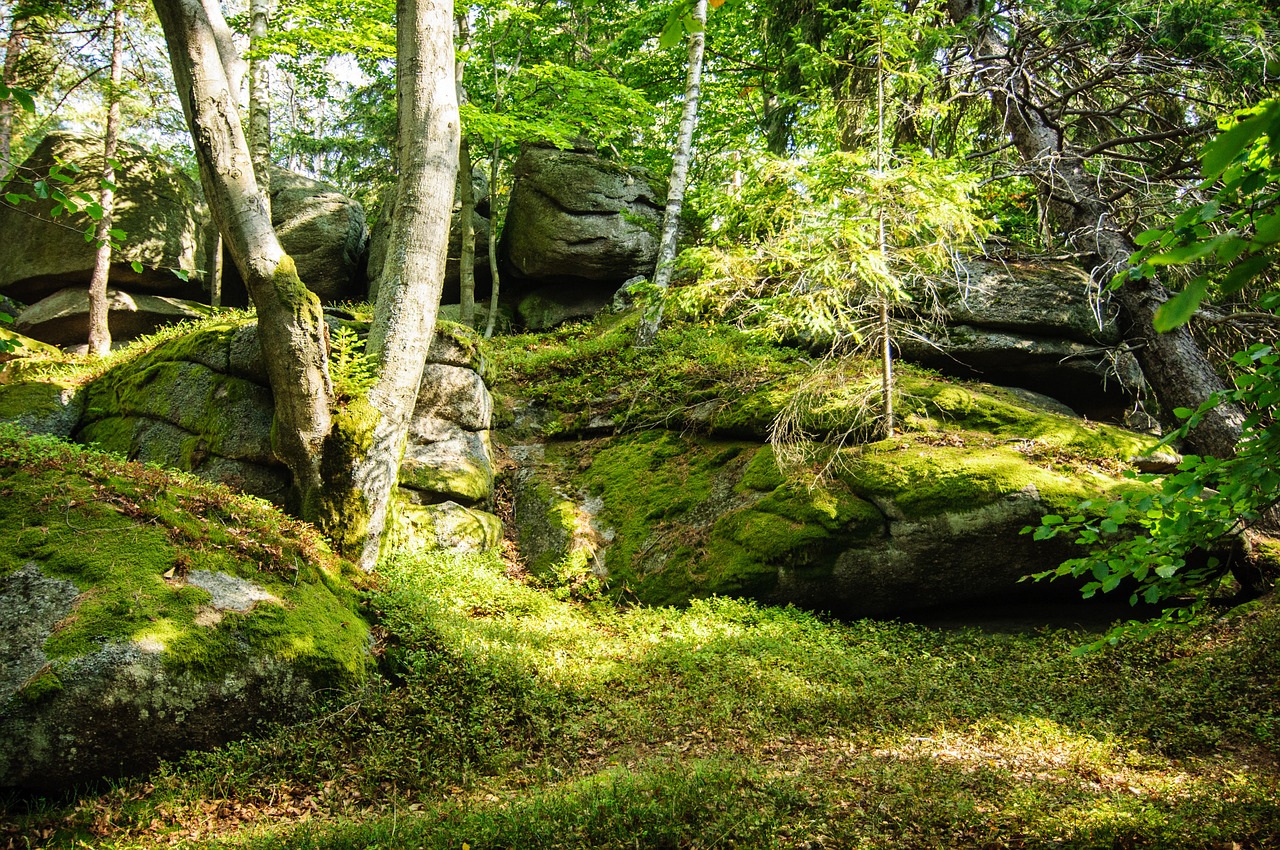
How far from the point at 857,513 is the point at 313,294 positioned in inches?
259

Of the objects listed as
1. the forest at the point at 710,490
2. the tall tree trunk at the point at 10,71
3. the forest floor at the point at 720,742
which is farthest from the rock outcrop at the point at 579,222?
the forest floor at the point at 720,742

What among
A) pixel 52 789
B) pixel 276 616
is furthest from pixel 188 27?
pixel 52 789

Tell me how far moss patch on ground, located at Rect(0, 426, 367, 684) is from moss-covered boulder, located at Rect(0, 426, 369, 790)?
12 millimetres

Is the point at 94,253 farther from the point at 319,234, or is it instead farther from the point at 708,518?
the point at 708,518

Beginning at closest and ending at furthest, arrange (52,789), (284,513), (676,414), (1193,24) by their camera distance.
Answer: (52,789), (284,513), (1193,24), (676,414)

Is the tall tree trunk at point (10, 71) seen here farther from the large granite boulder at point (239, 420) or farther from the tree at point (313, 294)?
the large granite boulder at point (239, 420)

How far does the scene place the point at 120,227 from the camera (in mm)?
14484

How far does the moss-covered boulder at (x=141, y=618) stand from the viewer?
15.3ft

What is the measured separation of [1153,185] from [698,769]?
1067 centimetres

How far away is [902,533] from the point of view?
8.39 meters

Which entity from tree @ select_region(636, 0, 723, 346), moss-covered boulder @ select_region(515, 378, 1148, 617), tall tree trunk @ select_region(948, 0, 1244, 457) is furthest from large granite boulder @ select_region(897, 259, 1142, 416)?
tree @ select_region(636, 0, 723, 346)

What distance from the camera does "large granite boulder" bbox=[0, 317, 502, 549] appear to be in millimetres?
8422

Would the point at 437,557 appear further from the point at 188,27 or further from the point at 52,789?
the point at 188,27

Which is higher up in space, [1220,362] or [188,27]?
[188,27]
